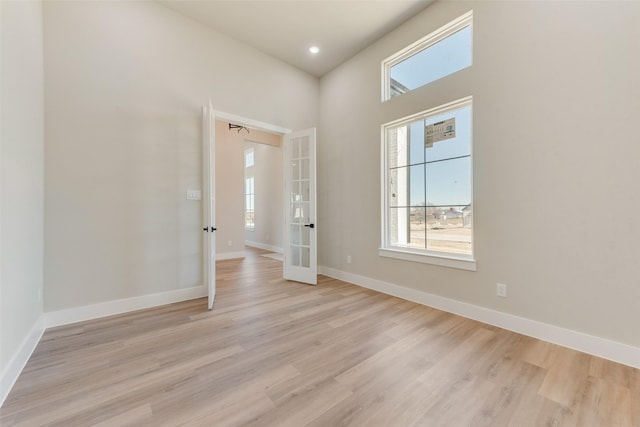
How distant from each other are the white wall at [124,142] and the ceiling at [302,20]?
27 cm

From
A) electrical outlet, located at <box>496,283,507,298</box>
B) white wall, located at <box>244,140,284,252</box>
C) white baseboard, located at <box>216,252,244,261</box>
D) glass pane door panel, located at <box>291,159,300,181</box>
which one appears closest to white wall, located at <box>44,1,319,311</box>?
glass pane door panel, located at <box>291,159,300,181</box>

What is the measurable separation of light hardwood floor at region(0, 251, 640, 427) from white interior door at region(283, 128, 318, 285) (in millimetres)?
1360

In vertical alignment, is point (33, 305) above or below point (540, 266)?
below

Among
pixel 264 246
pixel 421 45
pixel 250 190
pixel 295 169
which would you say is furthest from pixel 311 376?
pixel 250 190

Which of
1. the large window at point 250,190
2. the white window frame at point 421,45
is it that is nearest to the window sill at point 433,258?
the white window frame at point 421,45

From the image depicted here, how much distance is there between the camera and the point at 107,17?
2713 mm

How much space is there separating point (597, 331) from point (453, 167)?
5.95ft

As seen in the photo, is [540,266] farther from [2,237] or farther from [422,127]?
[2,237]

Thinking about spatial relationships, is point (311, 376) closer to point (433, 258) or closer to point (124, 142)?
point (433, 258)

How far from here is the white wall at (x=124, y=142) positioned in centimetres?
248

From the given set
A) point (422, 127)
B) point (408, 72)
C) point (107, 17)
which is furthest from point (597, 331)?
point (107, 17)

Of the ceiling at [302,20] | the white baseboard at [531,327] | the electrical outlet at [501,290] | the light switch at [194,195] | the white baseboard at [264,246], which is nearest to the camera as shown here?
the white baseboard at [531,327]

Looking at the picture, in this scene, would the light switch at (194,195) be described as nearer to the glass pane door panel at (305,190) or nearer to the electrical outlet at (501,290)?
the glass pane door panel at (305,190)

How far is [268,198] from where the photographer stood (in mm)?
7410
